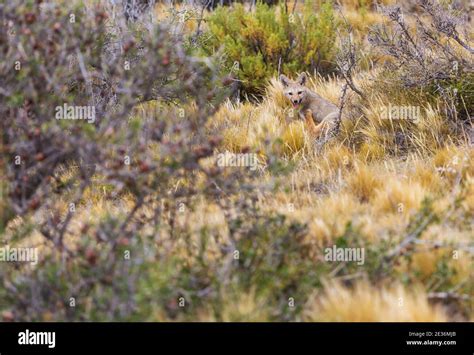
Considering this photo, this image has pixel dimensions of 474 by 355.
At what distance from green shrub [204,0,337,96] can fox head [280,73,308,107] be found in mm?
650

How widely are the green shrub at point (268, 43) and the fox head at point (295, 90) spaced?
650 millimetres

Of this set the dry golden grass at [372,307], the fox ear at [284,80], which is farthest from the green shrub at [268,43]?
the dry golden grass at [372,307]

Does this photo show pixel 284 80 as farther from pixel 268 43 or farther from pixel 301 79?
pixel 268 43

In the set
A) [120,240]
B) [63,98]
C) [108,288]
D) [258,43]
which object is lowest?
[108,288]

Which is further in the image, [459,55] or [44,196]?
[459,55]

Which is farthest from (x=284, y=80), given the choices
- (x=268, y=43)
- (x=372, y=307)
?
(x=372, y=307)

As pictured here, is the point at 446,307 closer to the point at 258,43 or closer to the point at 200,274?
the point at 200,274

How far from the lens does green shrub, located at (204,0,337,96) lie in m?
8.14

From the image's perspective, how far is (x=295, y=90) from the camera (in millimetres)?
7223

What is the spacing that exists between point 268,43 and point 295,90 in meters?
1.23

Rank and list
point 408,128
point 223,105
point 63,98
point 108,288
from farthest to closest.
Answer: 1. point 223,105
2. point 408,128
3. point 63,98
4. point 108,288

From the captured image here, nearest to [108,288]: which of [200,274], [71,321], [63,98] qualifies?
[71,321]
